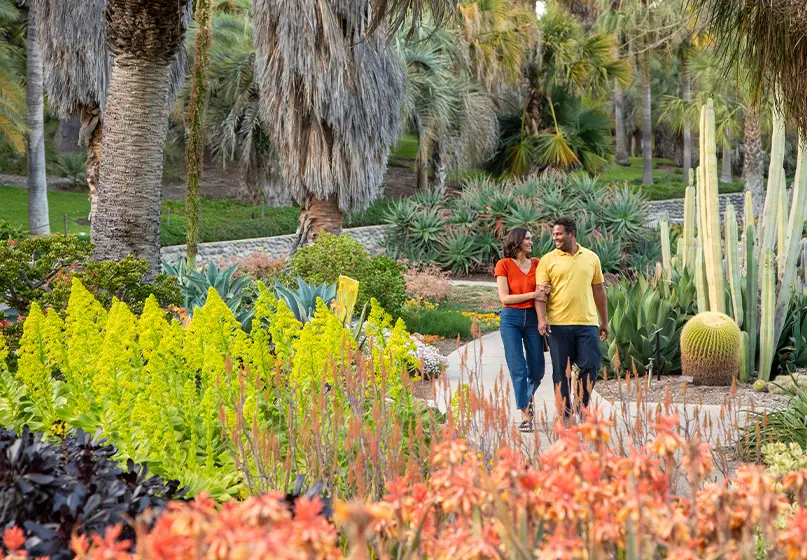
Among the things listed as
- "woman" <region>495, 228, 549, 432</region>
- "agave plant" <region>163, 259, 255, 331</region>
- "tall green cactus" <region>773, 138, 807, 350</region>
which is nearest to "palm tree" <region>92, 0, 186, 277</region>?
"agave plant" <region>163, 259, 255, 331</region>

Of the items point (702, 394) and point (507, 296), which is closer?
point (507, 296)

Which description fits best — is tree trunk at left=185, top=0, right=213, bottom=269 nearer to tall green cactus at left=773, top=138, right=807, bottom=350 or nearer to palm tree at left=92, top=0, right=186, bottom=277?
palm tree at left=92, top=0, right=186, bottom=277

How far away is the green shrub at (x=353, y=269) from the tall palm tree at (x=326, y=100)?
10.6 feet

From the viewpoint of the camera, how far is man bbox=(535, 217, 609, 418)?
6.34 m

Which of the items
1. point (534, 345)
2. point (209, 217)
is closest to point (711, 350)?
point (534, 345)

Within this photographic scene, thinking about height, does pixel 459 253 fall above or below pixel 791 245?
below

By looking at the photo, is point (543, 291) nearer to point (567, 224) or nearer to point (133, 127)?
point (567, 224)

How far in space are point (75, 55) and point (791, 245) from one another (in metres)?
13.2

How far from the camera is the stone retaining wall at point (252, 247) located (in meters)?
19.2

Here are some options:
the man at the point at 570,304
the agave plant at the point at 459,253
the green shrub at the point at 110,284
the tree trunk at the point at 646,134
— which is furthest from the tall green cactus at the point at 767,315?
the tree trunk at the point at 646,134

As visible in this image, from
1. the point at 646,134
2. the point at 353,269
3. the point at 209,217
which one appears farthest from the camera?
the point at 646,134

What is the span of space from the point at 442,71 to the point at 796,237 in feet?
57.1

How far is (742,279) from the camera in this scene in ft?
29.4

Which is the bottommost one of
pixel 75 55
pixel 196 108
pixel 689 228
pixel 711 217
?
pixel 689 228
